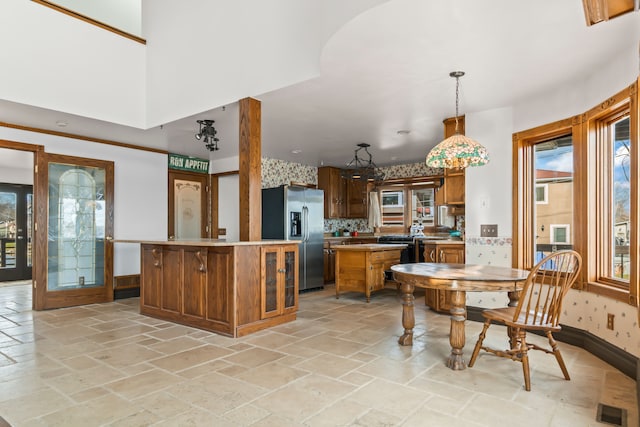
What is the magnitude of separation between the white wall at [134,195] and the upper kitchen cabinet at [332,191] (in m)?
3.16

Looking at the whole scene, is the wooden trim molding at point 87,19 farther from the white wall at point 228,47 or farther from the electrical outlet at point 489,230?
the electrical outlet at point 489,230

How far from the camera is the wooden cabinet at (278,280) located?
13.8 ft

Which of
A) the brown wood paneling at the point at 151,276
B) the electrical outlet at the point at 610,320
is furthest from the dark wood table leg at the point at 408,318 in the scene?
the brown wood paneling at the point at 151,276

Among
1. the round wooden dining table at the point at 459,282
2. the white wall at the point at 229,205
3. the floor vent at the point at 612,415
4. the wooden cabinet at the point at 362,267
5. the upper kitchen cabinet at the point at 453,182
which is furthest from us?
the white wall at the point at 229,205

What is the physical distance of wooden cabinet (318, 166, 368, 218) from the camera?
326 inches

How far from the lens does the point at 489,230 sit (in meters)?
4.59

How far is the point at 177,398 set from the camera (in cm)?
249

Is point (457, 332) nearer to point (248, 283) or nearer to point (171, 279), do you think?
point (248, 283)

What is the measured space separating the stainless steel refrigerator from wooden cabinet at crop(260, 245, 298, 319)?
6.23ft

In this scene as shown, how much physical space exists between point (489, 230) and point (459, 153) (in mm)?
1591

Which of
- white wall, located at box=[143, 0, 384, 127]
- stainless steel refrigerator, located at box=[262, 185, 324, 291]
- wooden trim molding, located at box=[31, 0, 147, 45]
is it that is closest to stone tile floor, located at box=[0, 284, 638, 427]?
stainless steel refrigerator, located at box=[262, 185, 324, 291]

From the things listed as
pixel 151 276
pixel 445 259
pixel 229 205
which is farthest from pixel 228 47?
pixel 229 205

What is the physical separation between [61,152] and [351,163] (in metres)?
4.85

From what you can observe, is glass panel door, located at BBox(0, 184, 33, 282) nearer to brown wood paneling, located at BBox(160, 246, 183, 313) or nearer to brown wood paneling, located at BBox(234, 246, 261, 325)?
brown wood paneling, located at BBox(160, 246, 183, 313)
